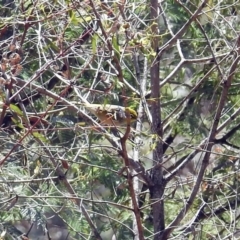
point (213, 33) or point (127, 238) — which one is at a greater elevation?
point (213, 33)

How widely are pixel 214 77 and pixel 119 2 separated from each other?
1923mm

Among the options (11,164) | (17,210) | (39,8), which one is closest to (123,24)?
(39,8)

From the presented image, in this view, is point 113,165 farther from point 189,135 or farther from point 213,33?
point 213,33

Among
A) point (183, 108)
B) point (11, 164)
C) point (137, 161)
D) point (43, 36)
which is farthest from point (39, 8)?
point (183, 108)

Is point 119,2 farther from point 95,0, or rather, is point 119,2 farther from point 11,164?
point 11,164

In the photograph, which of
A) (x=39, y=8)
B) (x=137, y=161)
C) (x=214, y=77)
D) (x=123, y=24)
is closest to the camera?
(x=123, y=24)

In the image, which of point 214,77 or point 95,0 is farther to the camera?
point 214,77

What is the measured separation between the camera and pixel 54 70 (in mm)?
2982

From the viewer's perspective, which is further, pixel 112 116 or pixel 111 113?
pixel 111 113

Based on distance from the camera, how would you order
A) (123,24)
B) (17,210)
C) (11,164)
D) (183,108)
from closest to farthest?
(123,24), (11,164), (17,210), (183,108)

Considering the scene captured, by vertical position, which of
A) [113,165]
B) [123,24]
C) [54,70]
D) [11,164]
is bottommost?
[113,165]

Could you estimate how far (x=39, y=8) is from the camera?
2.81 meters

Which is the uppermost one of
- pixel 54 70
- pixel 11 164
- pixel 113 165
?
pixel 54 70

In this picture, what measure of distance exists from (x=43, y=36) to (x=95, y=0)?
0.28 m
